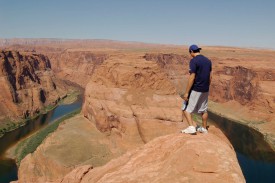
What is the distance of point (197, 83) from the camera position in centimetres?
1234

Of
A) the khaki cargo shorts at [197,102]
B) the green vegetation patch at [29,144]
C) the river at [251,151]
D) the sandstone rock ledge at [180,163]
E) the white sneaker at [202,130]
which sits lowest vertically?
the river at [251,151]

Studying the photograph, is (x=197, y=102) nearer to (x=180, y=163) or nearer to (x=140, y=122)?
(x=180, y=163)

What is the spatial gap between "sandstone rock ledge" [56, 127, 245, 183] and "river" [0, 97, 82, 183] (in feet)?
155

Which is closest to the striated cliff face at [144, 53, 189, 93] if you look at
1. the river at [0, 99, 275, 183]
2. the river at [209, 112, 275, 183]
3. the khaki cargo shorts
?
the river at [0, 99, 275, 183]

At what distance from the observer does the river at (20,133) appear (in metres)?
55.3

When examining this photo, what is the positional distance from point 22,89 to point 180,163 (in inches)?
4034

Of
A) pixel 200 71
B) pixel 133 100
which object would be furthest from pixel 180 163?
pixel 133 100

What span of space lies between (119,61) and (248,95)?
55.4 metres

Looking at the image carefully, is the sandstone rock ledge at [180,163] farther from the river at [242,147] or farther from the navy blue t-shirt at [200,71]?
the river at [242,147]

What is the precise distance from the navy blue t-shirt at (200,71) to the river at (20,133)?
50.1 metres

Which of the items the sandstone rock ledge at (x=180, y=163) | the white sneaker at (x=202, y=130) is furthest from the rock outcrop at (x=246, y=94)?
the sandstone rock ledge at (x=180, y=163)

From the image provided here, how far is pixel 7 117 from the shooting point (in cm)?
8800

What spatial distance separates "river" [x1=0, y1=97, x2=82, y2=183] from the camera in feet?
181

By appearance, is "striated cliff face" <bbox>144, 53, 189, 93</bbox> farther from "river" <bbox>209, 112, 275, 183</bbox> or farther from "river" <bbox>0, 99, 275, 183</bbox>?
"river" <bbox>209, 112, 275, 183</bbox>
